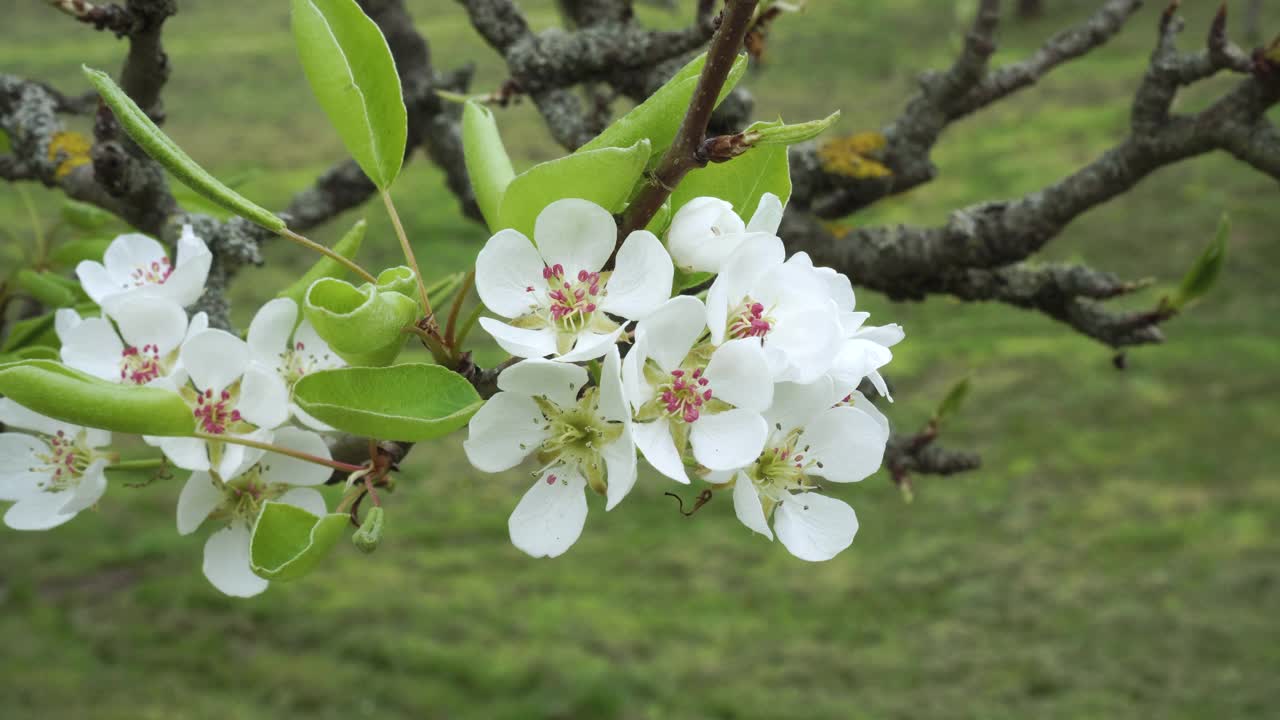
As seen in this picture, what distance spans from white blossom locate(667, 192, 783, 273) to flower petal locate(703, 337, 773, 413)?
77mm

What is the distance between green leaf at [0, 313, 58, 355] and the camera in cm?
120

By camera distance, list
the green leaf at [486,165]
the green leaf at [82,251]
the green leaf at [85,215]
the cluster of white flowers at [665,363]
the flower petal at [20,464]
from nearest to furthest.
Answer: the cluster of white flowers at [665,363] → the green leaf at [486,165] → the flower petal at [20,464] → the green leaf at [82,251] → the green leaf at [85,215]

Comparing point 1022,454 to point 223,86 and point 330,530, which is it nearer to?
point 330,530

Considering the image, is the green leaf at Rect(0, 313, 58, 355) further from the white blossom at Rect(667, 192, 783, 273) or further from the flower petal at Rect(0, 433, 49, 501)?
the white blossom at Rect(667, 192, 783, 273)

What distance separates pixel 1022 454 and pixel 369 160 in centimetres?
392

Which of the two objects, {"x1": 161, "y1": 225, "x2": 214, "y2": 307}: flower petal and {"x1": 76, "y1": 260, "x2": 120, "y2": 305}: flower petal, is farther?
{"x1": 76, "y1": 260, "x2": 120, "y2": 305}: flower petal

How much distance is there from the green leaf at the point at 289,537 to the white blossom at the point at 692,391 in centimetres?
23

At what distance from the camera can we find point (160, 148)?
0.75 m

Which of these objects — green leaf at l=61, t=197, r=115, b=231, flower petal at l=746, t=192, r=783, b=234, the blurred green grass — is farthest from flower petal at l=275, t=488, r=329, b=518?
the blurred green grass

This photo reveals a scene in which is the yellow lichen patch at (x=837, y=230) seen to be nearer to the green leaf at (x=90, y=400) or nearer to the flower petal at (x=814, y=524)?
the flower petal at (x=814, y=524)

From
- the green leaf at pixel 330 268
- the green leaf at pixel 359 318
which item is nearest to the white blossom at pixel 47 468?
the green leaf at pixel 330 268

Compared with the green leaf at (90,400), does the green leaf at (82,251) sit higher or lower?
lower

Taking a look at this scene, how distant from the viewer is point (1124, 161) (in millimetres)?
1686

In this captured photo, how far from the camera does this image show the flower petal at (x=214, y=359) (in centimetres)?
80
